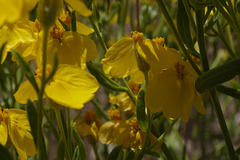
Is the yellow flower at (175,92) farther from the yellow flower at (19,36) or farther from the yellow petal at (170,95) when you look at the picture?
the yellow flower at (19,36)

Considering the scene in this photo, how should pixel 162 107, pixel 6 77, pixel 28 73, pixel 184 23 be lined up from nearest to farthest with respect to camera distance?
pixel 28 73, pixel 162 107, pixel 184 23, pixel 6 77

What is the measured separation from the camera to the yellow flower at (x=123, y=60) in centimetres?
71

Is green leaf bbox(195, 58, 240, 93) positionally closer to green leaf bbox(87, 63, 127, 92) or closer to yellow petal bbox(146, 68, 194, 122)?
yellow petal bbox(146, 68, 194, 122)

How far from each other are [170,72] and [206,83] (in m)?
0.10

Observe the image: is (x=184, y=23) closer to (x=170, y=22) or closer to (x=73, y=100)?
(x=170, y=22)

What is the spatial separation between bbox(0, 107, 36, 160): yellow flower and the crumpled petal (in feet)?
0.63

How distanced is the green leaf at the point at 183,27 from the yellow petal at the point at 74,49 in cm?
18

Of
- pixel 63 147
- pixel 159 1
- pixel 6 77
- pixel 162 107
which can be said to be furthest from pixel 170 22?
pixel 6 77

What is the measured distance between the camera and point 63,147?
67cm

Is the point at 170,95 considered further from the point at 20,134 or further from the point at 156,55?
the point at 20,134

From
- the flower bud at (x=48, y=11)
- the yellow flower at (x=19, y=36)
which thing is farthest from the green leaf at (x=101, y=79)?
the flower bud at (x=48, y=11)

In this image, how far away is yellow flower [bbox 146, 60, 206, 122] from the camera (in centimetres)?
65

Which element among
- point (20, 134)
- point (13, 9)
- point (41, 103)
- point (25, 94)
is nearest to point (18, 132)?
point (20, 134)

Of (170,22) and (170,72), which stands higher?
(170,22)
